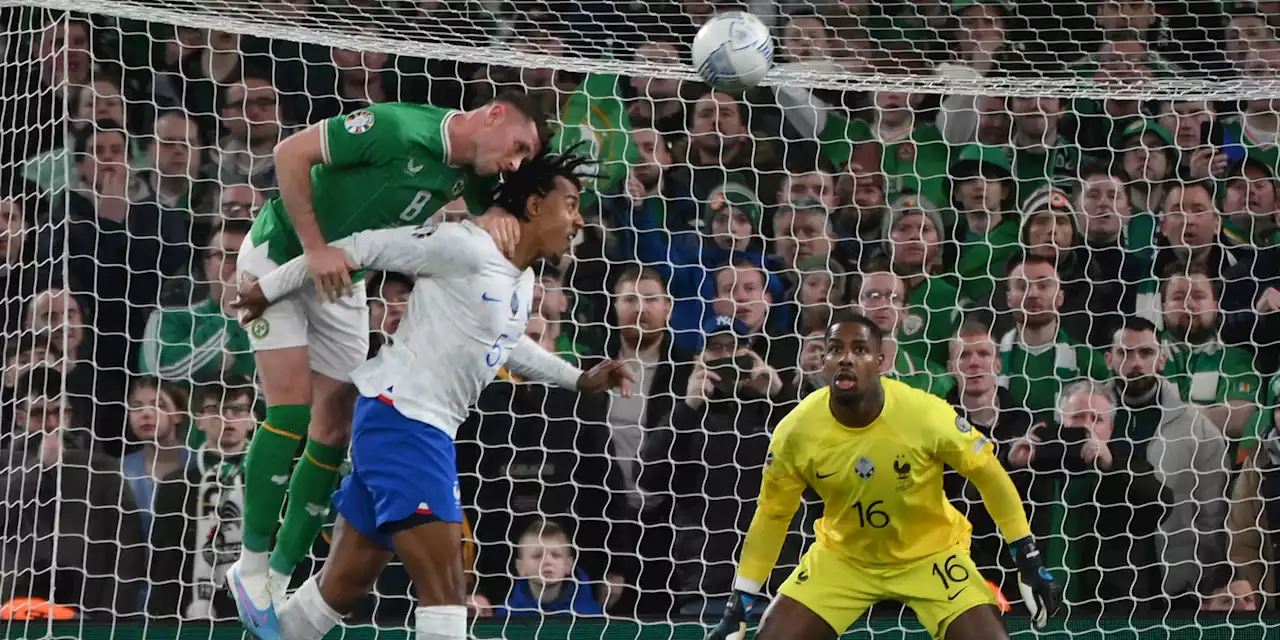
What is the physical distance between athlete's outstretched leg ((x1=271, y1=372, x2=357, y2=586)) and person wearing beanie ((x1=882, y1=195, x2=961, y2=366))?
8.16 ft

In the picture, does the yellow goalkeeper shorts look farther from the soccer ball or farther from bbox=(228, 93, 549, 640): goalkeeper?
the soccer ball

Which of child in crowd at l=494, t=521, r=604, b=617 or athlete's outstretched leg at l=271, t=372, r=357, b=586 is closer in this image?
athlete's outstretched leg at l=271, t=372, r=357, b=586

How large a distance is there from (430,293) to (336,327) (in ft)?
1.71

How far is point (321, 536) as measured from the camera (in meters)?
6.12

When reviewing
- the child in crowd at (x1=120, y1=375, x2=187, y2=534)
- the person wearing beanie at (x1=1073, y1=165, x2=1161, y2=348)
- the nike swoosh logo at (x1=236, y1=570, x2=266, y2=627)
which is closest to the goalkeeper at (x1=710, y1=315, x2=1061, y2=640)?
the nike swoosh logo at (x1=236, y1=570, x2=266, y2=627)

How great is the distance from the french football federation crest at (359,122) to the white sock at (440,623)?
1240mm

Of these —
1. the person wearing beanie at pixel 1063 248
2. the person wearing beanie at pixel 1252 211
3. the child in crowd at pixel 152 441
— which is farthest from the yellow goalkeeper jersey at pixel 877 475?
the person wearing beanie at pixel 1252 211

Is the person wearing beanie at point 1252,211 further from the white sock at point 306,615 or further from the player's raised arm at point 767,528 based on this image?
the white sock at point 306,615

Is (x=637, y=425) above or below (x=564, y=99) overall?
below

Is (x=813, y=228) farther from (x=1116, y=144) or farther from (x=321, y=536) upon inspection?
(x=321, y=536)

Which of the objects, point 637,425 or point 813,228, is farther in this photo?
point 813,228

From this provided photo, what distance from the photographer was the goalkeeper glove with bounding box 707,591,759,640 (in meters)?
4.67

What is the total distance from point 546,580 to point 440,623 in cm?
163

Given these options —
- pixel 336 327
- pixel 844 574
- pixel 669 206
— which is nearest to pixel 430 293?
pixel 336 327
